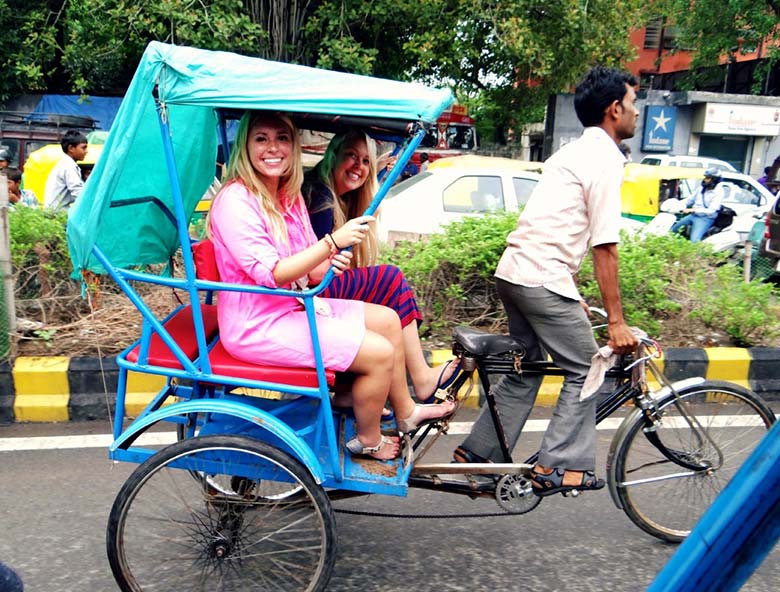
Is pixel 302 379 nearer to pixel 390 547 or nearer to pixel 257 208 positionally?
pixel 257 208

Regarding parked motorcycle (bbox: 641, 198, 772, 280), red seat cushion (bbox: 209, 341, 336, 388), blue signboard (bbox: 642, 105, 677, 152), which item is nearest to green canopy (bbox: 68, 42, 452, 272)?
red seat cushion (bbox: 209, 341, 336, 388)

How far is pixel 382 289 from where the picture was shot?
2.83 meters

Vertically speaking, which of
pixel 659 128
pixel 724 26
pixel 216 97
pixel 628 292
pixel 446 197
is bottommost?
pixel 628 292

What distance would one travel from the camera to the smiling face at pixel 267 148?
8.04 ft

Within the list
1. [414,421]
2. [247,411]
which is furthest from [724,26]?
[247,411]

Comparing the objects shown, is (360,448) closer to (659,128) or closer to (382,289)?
(382,289)

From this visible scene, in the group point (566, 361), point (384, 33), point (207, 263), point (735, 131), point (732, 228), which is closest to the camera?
point (207, 263)

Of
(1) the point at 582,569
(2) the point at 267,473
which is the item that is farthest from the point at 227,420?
(1) the point at 582,569

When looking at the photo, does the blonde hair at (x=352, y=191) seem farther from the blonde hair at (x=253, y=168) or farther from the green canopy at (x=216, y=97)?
the green canopy at (x=216, y=97)

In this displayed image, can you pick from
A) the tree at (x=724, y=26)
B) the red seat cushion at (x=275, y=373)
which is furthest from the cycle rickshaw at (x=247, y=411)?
the tree at (x=724, y=26)

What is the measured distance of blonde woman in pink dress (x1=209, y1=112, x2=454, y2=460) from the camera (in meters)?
2.30

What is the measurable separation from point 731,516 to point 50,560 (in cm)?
260

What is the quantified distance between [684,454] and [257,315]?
185 cm

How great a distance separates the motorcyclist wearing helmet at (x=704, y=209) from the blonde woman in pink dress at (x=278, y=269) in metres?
8.82
